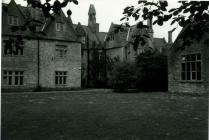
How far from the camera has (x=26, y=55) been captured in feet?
96.5

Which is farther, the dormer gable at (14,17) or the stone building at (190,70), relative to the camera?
the dormer gable at (14,17)

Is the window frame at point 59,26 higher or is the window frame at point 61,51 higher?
the window frame at point 59,26

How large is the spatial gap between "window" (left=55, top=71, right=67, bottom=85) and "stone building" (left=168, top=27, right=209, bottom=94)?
44.9ft

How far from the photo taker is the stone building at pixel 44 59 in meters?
28.2

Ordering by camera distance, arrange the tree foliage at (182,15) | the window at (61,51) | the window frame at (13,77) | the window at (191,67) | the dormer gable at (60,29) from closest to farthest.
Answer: the tree foliage at (182,15)
the window at (191,67)
the window frame at (13,77)
the dormer gable at (60,29)
the window at (61,51)

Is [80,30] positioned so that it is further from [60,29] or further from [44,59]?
[44,59]

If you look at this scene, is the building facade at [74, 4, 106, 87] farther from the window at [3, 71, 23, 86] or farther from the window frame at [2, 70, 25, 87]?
the window at [3, 71, 23, 86]

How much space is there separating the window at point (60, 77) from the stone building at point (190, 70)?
13676 mm

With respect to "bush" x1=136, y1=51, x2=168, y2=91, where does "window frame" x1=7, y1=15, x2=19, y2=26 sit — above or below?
above

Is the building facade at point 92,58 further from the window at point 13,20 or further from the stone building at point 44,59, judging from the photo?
the window at point 13,20

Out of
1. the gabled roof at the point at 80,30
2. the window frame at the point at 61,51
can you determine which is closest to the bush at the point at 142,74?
the window frame at the point at 61,51

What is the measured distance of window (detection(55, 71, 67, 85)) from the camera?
105 ft

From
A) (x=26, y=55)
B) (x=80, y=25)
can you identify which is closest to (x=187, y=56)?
(x=26, y=55)

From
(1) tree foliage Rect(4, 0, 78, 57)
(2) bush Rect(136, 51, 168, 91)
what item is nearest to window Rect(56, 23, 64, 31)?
(2) bush Rect(136, 51, 168, 91)
